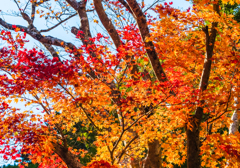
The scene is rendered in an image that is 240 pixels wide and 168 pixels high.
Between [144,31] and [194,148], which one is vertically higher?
[144,31]

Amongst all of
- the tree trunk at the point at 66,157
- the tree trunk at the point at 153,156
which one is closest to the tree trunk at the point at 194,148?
the tree trunk at the point at 153,156

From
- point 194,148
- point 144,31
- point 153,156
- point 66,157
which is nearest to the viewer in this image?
point 144,31

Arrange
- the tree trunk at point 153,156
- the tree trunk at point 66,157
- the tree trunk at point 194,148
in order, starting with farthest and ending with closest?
the tree trunk at point 153,156
the tree trunk at point 66,157
the tree trunk at point 194,148

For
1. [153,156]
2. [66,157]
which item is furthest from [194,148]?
[66,157]

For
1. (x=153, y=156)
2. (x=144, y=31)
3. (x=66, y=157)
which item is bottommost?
(x=66, y=157)

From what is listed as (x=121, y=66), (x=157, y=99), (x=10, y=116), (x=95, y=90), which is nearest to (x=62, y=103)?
(x=95, y=90)

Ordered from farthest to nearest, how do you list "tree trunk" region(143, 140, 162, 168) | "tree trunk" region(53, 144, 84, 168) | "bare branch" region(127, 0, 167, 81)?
"tree trunk" region(143, 140, 162, 168), "tree trunk" region(53, 144, 84, 168), "bare branch" region(127, 0, 167, 81)

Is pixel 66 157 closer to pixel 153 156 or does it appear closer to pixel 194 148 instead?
pixel 153 156

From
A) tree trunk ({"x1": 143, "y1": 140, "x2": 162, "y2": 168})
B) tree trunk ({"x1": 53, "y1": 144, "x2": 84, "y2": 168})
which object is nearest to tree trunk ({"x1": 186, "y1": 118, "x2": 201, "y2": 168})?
tree trunk ({"x1": 143, "y1": 140, "x2": 162, "y2": 168})

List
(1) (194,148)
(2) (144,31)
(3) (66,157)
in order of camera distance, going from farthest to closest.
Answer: (3) (66,157), (1) (194,148), (2) (144,31)

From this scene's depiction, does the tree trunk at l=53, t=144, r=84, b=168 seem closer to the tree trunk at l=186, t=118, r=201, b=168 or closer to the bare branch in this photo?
the tree trunk at l=186, t=118, r=201, b=168

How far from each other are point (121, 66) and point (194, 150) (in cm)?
266

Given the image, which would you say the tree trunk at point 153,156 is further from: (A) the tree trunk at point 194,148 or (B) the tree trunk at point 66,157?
(B) the tree trunk at point 66,157

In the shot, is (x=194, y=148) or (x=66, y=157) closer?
(x=194, y=148)
